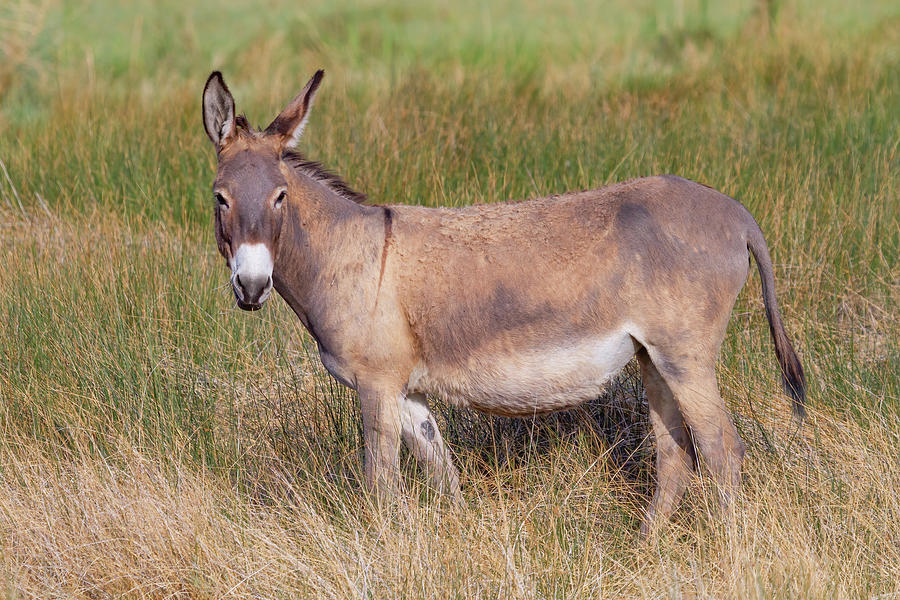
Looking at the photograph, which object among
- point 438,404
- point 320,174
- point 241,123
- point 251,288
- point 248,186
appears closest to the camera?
point 251,288

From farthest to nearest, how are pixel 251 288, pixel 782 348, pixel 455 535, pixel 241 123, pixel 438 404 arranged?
pixel 438 404 → pixel 782 348 → pixel 241 123 → pixel 455 535 → pixel 251 288

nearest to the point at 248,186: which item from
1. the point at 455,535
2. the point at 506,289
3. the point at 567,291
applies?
the point at 506,289

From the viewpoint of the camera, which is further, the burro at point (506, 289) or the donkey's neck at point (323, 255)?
the donkey's neck at point (323, 255)

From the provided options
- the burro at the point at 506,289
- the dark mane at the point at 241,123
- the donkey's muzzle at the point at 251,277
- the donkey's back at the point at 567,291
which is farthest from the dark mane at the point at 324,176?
the donkey's muzzle at the point at 251,277

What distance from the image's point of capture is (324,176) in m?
4.32

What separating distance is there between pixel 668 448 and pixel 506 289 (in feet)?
3.41

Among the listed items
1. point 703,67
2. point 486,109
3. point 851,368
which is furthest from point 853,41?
point 851,368

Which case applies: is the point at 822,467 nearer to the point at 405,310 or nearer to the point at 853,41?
the point at 405,310

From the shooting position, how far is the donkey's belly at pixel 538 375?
3885 mm

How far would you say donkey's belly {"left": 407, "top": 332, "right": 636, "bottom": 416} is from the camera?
153 inches

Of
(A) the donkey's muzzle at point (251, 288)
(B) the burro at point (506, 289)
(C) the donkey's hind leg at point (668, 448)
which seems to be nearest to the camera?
A: (A) the donkey's muzzle at point (251, 288)

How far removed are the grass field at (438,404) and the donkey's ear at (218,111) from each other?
1.36 meters

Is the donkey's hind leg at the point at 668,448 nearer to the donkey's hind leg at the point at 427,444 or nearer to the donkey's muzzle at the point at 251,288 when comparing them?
the donkey's hind leg at the point at 427,444

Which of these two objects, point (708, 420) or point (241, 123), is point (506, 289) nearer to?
point (708, 420)
